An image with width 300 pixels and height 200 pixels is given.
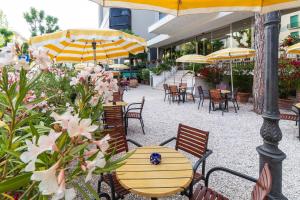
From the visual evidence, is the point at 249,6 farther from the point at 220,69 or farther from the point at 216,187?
the point at 220,69

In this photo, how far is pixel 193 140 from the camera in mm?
3146

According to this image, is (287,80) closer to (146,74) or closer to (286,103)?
(286,103)

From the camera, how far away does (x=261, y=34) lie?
8.19 metres

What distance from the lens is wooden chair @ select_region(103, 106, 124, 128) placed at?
526 cm

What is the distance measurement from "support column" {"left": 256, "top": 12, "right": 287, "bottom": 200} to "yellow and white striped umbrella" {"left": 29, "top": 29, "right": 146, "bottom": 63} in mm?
2424

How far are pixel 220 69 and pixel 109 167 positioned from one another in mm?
12400

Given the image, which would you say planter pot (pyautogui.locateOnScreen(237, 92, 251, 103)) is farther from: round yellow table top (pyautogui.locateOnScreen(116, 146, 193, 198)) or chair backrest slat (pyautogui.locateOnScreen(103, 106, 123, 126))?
round yellow table top (pyautogui.locateOnScreen(116, 146, 193, 198))

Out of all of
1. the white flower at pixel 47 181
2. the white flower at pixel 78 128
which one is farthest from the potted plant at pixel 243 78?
the white flower at pixel 47 181

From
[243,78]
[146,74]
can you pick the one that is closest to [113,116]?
[243,78]

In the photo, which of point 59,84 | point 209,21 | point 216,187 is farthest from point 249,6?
point 209,21

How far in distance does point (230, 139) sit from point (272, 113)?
336 cm

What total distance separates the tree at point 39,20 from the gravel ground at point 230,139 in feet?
111

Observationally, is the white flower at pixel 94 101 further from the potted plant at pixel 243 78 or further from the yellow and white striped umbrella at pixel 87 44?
the potted plant at pixel 243 78

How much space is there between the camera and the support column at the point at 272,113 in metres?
2.22
